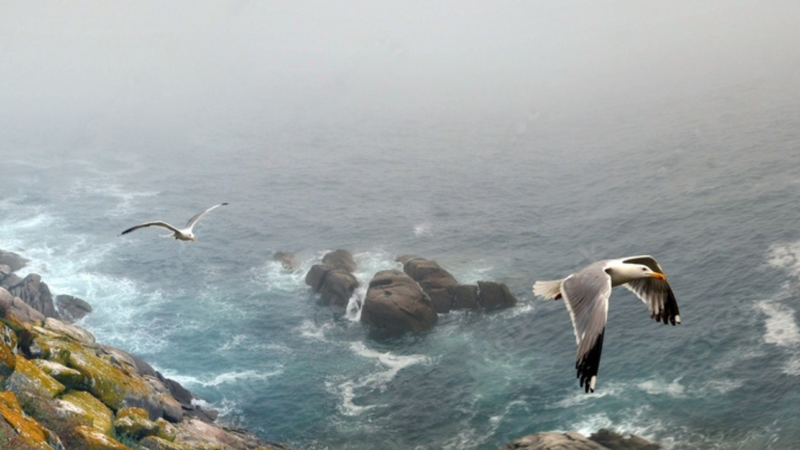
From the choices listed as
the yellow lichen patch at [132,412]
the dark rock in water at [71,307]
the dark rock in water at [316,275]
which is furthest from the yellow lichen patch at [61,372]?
the dark rock in water at [316,275]

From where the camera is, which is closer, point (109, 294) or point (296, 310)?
point (296, 310)

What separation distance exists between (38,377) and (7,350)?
181 centimetres

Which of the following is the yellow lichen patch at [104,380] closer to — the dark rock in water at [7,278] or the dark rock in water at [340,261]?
the dark rock in water at [7,278]

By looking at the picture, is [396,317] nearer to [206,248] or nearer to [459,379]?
[459,379]

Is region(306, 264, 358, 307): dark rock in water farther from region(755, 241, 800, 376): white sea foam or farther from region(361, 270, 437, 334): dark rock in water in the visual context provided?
region(755, 241, 800, 376): white sea foam

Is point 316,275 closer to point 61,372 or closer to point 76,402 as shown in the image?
point 61,372

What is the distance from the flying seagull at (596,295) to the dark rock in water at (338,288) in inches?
2130

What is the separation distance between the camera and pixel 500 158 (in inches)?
5118

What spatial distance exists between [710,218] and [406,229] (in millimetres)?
35638

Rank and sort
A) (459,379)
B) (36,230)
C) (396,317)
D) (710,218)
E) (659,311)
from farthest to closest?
(36,230), (710,218), (396,317), (459,379), (659,311)

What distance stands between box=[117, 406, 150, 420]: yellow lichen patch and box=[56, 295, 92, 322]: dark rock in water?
38329mm

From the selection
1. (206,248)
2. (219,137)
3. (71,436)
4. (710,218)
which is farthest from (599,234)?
(219,137)

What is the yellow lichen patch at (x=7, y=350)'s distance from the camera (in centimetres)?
3138

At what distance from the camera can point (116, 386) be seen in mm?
38094
